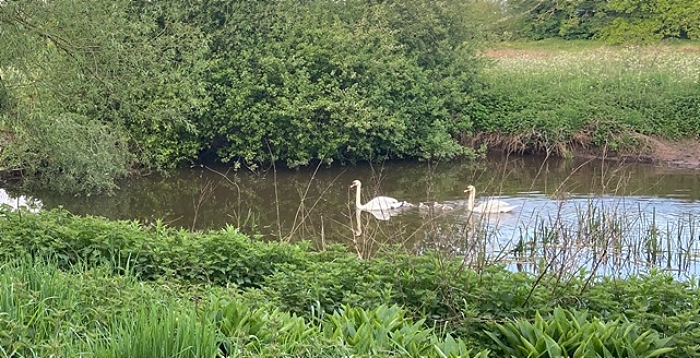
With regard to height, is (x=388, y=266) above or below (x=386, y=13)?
below

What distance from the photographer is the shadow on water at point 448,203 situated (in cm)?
982

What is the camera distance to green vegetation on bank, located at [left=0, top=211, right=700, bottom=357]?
3.89 meters

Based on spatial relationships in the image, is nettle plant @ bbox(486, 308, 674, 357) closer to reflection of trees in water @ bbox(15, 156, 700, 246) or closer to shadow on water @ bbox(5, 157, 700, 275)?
shadow on water @ bbox(5, 157, 700, 275)

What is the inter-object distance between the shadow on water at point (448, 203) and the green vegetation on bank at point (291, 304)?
2.10 meters

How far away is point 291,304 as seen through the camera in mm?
5438

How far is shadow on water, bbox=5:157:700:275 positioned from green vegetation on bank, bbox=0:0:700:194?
63cm

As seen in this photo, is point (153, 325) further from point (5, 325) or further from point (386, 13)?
point (386, 13)

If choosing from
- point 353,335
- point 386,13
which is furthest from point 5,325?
point 386,13

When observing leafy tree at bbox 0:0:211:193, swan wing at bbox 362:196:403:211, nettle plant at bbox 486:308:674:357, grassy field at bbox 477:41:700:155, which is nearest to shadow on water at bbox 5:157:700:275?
swan wing at bbox 362:196:403:211

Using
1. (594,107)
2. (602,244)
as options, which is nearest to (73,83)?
(602,244)

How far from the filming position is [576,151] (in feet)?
68.1

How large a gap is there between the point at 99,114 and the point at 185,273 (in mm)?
9253

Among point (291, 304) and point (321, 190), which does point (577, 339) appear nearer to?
point (291, 304)

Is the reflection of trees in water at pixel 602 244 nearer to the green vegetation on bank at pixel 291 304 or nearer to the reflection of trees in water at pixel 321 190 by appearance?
the green vegetation on bank at pixel 291 304
